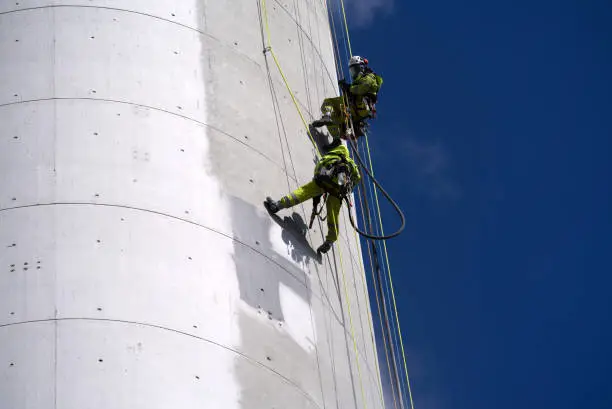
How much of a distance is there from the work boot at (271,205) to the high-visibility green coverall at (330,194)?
0.10 meters

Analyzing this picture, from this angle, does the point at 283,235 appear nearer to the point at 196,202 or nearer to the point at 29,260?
the point at 196,202

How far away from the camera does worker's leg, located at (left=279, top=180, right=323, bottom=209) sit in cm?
1855

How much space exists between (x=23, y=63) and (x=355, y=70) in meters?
7.01

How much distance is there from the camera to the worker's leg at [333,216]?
1941cm

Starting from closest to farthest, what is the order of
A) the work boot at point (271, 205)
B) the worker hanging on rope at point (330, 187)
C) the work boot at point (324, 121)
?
the work boot at point (271, 205) → the worker hanging on rope at point (330, 187) → the work boot at point (324, 121)

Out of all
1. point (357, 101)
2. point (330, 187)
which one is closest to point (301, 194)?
point (330, 187)

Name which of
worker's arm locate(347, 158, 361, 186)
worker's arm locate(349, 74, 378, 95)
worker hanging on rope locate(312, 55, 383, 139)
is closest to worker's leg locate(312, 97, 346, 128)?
worker hanging on rope locate(312, 55, 383, 139)

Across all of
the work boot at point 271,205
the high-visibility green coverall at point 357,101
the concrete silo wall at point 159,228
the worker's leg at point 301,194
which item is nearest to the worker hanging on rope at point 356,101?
the high-visibility green coverall at point 357,101

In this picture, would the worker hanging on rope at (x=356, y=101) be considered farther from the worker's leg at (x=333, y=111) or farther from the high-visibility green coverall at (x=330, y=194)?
the high-visibility green coverall at (x=330, y=194)

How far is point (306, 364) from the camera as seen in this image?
17.0 metres

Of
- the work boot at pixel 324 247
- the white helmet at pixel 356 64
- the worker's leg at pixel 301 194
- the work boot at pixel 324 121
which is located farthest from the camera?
the white helmet at pixel 356 64

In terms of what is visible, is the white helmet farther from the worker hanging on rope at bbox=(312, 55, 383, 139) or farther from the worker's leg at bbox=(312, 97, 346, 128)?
the worker's leg at bbox=(312, 97, 346, 128)

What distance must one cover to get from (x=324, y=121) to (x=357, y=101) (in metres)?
1.70

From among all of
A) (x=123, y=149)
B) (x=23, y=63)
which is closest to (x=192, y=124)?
(x=123, y=149)
